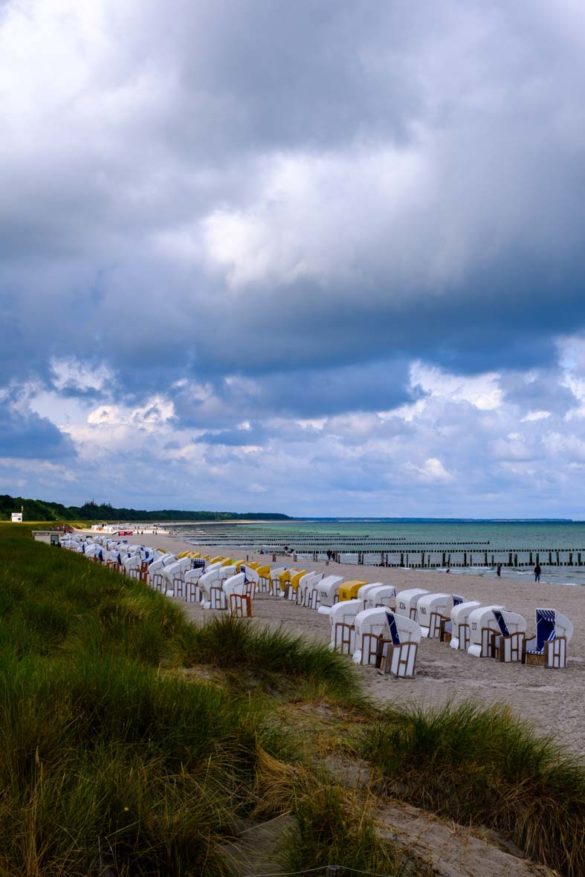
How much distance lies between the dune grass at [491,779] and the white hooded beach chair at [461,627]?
31.7ft

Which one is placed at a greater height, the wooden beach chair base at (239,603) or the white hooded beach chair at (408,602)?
the white hooded beach chair at (408,602)

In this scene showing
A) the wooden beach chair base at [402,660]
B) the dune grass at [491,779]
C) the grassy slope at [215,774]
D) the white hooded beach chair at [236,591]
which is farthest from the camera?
the white hooded beach chair at [236,591]

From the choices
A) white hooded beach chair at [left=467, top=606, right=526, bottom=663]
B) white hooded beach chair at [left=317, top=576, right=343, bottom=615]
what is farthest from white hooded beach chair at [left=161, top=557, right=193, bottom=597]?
white hooded beach chair at [left=467, top=606, right=526, bottom=663]

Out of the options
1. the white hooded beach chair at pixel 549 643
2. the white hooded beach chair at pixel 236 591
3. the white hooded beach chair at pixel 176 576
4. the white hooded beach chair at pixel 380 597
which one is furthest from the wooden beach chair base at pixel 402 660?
the white hooded beach chair at pixel 176 576

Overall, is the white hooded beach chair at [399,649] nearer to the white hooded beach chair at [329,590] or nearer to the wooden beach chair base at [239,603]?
the wooden beach chair base at [239,603]

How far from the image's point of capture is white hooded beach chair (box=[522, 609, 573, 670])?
13.1 meters

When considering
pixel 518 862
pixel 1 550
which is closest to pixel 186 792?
pixel 518 862

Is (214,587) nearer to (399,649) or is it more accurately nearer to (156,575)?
(156,575)

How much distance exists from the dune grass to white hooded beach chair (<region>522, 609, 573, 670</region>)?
27.4 feet

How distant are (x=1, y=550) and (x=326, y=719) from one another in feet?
49.4

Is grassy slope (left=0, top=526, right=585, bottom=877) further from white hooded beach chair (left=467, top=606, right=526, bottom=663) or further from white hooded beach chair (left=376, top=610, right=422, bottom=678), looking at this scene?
white hooded beach chair (left=467, top=606, right=526, bottom=663)

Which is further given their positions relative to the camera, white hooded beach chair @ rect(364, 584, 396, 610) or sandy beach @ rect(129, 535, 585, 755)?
white hooded beach chair @ rect(364, 584, 396, 610)

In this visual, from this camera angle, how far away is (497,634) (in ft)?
45.2

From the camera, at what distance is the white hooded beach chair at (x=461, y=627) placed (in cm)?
1473
